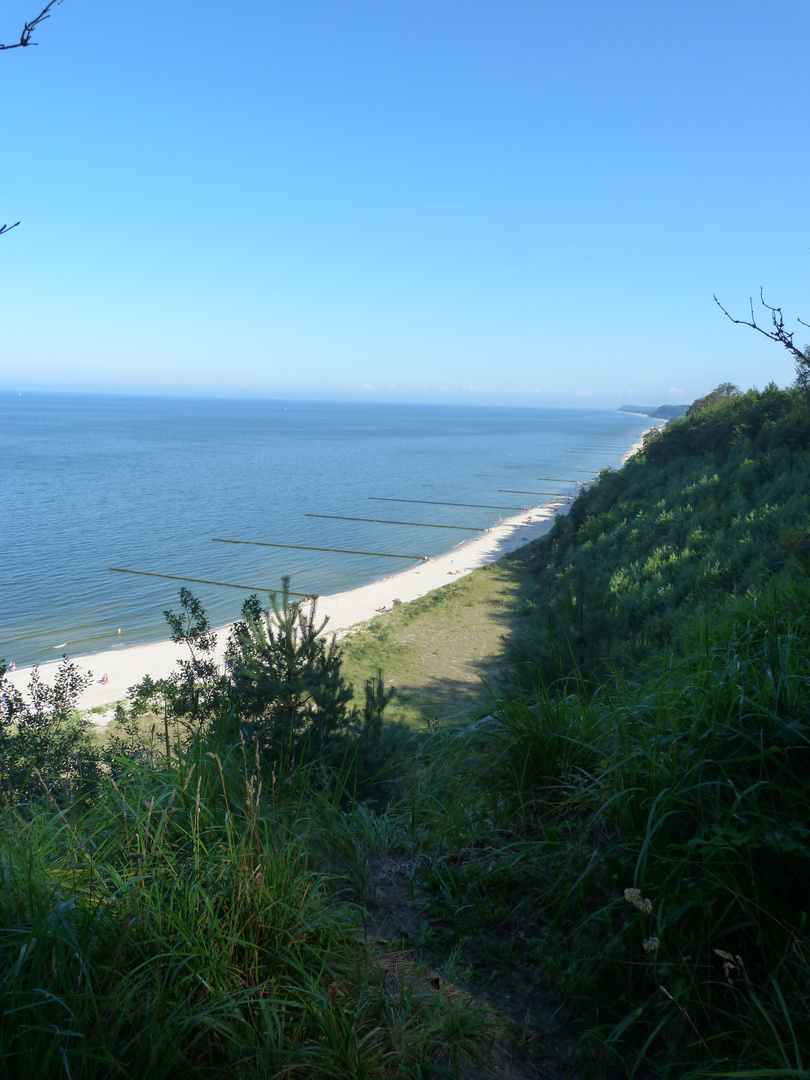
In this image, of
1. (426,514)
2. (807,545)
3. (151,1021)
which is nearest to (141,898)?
(151,1021)

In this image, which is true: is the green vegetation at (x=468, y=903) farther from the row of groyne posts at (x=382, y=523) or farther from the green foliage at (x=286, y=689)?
the row of groyne posts at (x=382, y=523)

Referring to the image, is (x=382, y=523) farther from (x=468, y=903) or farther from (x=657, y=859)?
(x=657, y=859)

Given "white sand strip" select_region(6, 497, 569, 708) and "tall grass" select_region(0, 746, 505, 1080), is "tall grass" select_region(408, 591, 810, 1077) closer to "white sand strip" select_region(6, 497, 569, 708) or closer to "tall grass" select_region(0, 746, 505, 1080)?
"tall grass" select_region(0, 746, 505, 1080)

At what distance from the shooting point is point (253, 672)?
698 cm

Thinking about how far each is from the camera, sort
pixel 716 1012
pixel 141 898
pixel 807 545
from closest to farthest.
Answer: pixel 716 1012 < pixel 141 898 < pixel 807 545

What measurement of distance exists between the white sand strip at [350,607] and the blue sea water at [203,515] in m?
2.00

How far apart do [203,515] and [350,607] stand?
105 feet

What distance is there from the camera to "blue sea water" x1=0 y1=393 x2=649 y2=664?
3381 centimetres

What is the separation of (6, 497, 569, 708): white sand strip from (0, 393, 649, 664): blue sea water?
78.8 inches

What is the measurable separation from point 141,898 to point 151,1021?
21.4 inches

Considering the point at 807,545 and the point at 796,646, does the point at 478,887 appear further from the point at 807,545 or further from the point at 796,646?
the point at 807,545

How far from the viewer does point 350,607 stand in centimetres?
3222

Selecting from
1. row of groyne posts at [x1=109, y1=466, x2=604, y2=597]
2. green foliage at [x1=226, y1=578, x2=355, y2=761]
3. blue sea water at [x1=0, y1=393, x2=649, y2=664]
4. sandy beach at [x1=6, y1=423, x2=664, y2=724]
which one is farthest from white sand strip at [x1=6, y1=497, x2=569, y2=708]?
green foliage at [x1=226, y1=578, x2=355, y2=761]

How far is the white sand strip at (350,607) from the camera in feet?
76.7
